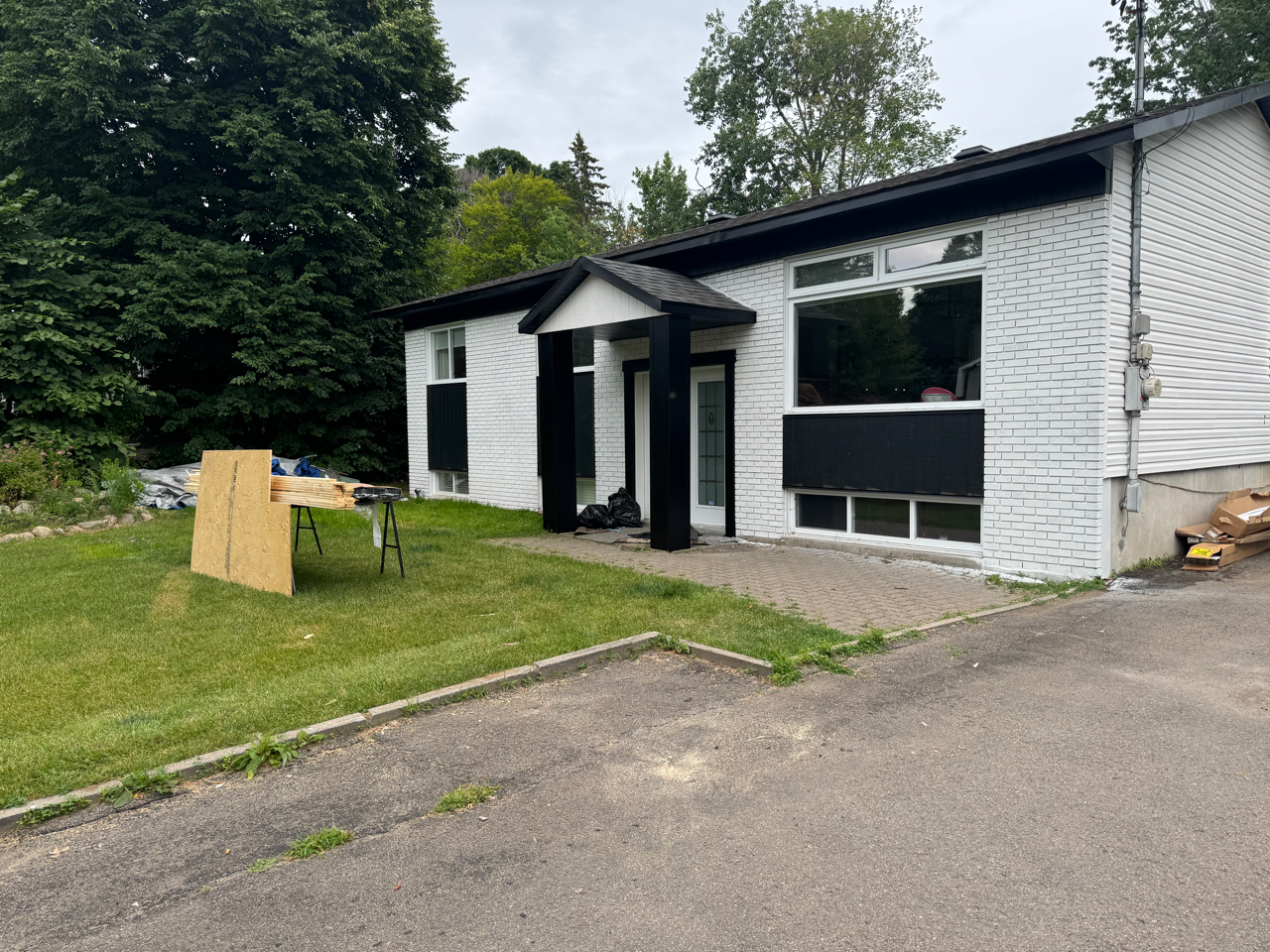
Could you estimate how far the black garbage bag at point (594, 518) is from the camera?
12.1 metres

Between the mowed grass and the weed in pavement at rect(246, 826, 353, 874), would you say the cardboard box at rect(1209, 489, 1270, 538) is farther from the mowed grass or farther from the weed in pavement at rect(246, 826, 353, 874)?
the weed in pavement at rect(246, 826, 353, 874)

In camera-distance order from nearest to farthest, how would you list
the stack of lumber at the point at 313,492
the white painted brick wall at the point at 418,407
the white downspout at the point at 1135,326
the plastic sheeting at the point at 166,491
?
the stack of lumber at the point at 313,492
the white downspout at the point at 1135,326
the plastic sheeting at the point at 166,491
the white painted brick wall at the point at 418,407

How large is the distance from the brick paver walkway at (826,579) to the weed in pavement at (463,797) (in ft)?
11.2

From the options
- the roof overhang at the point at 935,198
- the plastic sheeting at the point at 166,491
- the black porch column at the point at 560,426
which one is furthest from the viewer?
the plastic sheeting at the point at 166,491

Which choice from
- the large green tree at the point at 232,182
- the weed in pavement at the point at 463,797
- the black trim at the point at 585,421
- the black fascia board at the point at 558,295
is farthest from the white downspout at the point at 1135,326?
the large green tree at the point at 232,182

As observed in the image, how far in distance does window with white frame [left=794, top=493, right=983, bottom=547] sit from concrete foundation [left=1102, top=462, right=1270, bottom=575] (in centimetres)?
123

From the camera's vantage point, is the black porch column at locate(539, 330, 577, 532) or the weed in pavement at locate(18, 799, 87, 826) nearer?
the weed in pavement at locate(18, 799, 87, 826)

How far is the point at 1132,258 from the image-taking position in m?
7.91

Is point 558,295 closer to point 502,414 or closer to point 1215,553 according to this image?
point 502,414

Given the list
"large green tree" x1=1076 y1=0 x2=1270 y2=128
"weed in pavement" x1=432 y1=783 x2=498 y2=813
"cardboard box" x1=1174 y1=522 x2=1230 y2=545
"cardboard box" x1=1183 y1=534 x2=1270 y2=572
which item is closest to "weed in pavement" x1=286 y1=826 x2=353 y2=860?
"weed in pavement" x1=432 y1=783 x2=498 y2=813

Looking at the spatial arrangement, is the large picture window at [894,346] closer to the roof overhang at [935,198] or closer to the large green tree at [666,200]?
the roof overhang at [935,198]

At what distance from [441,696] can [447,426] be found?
12.3m

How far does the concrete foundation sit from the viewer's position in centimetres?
800

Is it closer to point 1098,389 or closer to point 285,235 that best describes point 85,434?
point 285,235
